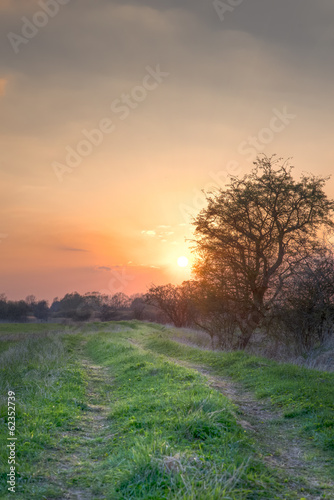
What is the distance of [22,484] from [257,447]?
373cm

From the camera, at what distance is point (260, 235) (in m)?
21.2

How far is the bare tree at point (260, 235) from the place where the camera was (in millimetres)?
20828

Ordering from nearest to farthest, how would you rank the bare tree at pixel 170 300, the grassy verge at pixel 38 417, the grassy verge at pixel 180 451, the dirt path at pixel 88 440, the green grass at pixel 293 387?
the grassy verge at pixel 180 451 → the dirt path at pixel 88 440 → the grassy verge at pixel 38 417 → the green grass at pixel 293 387 → the bare tree at pixel 170 300

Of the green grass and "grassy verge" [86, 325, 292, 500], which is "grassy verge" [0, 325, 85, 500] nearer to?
"grassy verge" [86, 325, 292, 500]

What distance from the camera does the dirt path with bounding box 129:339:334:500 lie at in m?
5.45

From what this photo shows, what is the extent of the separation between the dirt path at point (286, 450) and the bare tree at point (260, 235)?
11272 millimetres

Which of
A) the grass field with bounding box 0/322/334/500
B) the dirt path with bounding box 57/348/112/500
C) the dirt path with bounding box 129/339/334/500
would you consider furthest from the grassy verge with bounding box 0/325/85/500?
the dirt path with bounding box 129/339/334/500

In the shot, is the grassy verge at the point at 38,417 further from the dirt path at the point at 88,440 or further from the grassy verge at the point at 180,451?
the grassy verge at the point at 180,451

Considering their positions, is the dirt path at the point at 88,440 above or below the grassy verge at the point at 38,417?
below

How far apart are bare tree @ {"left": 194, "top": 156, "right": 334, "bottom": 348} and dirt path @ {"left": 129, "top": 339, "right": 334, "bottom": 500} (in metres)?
11.3

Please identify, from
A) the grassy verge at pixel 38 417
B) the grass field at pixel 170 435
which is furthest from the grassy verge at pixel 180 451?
the grassy verge at pixel 38 417

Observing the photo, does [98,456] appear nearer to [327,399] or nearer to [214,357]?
[327,399]

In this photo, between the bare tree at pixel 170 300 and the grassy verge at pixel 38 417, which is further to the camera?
the bare tree at pixel 170 300

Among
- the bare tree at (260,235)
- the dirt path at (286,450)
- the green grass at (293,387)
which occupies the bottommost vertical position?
the dirt path at (286,450)
